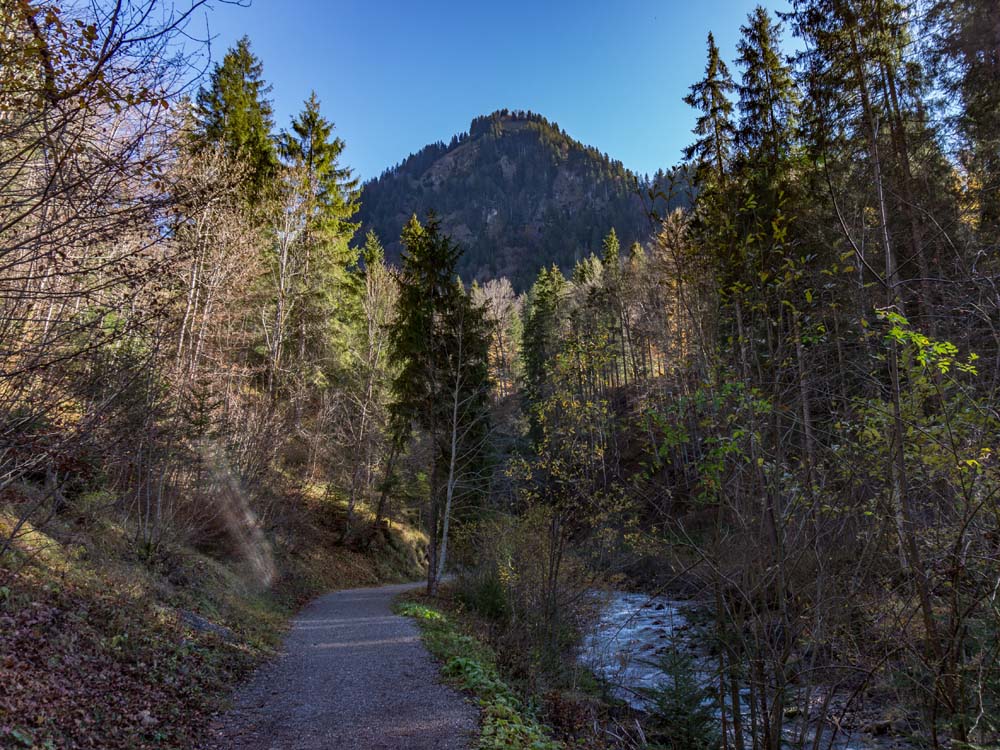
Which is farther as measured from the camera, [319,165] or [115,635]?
[319,165]

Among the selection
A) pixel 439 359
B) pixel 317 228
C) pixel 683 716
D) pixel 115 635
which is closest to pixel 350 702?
pixel 115 635

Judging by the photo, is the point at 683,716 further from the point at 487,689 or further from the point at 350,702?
the point at 350,702

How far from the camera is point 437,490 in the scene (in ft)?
49.6

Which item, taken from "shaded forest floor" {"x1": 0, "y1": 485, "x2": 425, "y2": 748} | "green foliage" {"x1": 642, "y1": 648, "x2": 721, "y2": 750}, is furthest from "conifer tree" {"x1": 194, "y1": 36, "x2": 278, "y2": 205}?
"green foliage" {"x1": 642, "y1": 648, "x2": 721, "y2": 750}

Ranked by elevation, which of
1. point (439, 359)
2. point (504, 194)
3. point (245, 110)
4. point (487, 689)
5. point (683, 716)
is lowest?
point (683, 716)

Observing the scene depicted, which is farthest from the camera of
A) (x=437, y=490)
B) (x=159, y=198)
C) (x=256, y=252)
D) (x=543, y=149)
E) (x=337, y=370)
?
(x=543, y=149)

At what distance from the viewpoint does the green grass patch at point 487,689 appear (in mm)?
4930

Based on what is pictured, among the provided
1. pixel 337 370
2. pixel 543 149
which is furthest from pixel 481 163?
pixel 337 370

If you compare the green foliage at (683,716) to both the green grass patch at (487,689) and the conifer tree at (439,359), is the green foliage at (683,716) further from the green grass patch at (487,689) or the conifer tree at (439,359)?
the conifer tree at (439,359)

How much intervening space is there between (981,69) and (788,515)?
1088cm

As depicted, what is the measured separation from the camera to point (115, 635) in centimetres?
592

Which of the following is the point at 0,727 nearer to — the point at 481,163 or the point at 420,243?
the point at 420,243

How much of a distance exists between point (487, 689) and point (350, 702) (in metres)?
1.58

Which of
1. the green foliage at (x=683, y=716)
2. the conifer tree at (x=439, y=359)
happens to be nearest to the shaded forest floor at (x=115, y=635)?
the green foliage at (x=683, y=716)
